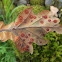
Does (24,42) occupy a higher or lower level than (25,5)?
lower

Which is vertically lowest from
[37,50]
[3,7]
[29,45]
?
[37,50]

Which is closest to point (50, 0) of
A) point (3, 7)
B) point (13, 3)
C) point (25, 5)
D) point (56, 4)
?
point (56, 4)

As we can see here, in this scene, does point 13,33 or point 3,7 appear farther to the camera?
point 3,7

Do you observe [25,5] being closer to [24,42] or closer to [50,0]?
A: [50,0]

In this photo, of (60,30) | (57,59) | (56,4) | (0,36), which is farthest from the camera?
(56,4)

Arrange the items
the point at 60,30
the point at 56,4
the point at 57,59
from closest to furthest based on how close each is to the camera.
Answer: the point at 60,30 → the point at 57,59 → the point at 56,4

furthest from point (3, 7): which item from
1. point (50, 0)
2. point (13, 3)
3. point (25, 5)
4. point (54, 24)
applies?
point (54, 24)

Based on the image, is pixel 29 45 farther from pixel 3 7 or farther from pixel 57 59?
pixel 3 7
